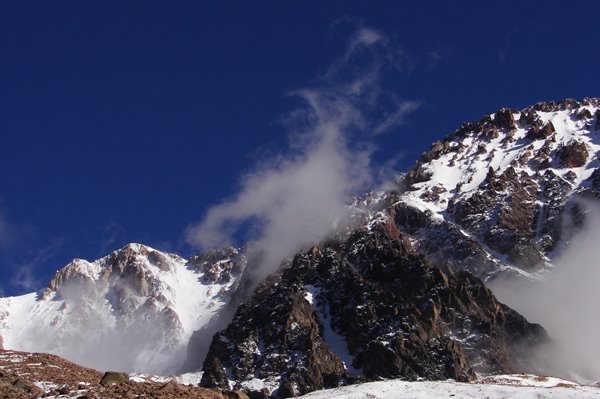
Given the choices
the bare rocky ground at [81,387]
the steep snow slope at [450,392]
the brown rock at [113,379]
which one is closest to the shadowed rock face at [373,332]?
the steep snow slope at [450,392]

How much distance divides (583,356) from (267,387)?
79930 mm

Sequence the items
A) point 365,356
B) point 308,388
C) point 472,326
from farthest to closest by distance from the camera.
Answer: point 472,326 < point 365,356 < point 308,388

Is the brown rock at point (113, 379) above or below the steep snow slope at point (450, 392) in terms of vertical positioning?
below

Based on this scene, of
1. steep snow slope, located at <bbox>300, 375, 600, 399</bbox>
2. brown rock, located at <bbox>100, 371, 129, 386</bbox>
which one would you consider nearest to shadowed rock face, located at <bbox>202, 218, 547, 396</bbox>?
steep snow slope, located at <bbox>300, 375, 600, 399</bbox>

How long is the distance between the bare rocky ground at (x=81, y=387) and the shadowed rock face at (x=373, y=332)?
103 m

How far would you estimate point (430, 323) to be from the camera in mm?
170125

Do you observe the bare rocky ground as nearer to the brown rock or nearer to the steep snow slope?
the brown rock

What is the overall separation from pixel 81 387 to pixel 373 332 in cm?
13294

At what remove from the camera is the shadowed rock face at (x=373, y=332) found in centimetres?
15575

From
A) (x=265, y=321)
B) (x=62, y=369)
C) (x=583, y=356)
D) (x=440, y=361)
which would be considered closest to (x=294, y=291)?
(x=265, y=321)

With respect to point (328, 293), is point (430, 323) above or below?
below

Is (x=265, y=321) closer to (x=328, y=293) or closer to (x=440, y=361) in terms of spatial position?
(x=328, y=293)

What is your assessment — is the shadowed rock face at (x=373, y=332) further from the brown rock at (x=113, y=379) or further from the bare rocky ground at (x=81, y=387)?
the brown rock at (x=113, y=379)

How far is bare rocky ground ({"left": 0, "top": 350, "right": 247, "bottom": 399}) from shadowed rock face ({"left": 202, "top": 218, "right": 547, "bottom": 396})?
103 metres
